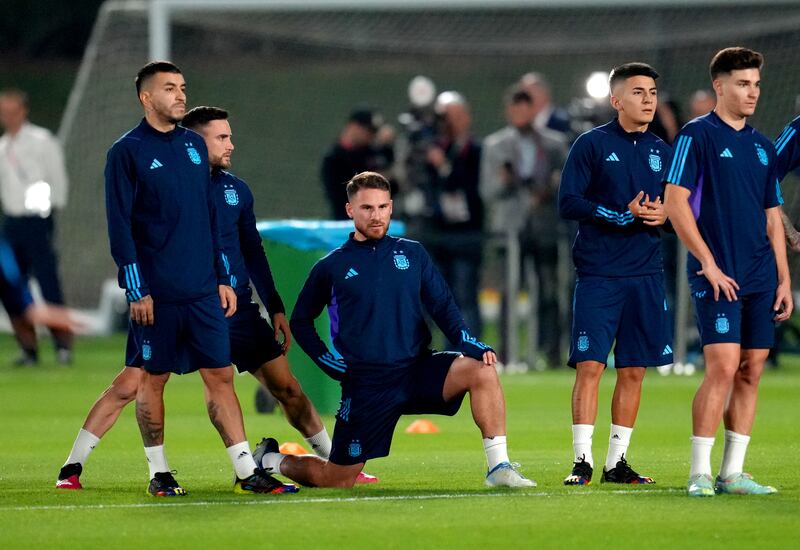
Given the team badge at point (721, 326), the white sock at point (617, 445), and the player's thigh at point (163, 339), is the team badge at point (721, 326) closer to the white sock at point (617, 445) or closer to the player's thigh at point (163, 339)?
the white sock at point (617, 445)

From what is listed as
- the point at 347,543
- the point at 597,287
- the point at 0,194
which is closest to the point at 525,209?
the point at 0,194

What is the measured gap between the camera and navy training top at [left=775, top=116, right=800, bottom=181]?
8.68m

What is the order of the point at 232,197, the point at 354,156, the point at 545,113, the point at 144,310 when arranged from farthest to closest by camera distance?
the point at 545,113
the point at 354,156
the point at 232,197
the point at 144,310

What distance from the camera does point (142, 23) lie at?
841 inches

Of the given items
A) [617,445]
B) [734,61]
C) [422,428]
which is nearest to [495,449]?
[617,445]

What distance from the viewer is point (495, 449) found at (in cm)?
852

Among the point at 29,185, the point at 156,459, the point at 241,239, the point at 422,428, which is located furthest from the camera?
the point at 29,185

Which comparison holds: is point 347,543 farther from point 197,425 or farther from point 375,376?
point 197,425

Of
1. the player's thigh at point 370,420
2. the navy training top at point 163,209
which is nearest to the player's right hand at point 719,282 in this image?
the player's thigh at point 370,420

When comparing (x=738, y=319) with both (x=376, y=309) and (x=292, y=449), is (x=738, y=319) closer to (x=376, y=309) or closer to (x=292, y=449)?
(x=376, y=309)

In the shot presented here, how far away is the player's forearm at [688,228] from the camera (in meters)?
8.13

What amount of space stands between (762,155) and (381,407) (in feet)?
7.51

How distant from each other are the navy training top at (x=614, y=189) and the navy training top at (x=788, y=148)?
25.3 inches

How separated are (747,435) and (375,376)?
74.4 inches
